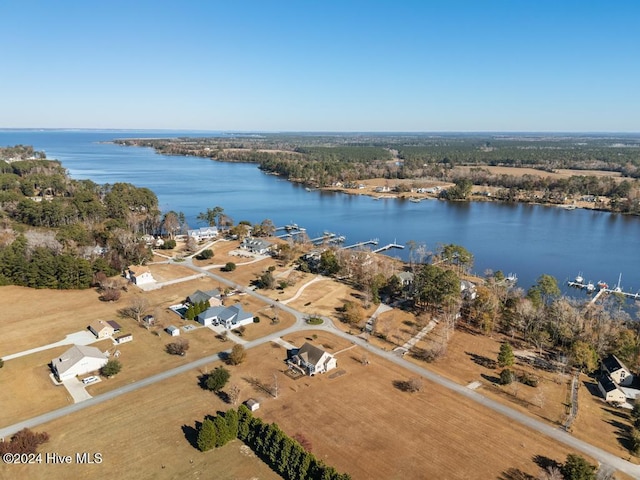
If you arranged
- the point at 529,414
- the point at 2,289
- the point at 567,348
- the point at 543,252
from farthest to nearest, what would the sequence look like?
the point at 543,252 < the point at 2,289 < the point at 567,348 < the point at 529,414

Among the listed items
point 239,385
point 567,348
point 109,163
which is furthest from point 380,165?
point 239,385

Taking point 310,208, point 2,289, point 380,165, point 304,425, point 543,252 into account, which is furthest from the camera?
point 380,165

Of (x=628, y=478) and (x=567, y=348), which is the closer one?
(x=628, y=478)

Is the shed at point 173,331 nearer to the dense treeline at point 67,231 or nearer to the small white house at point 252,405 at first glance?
the small white house at point 252,405

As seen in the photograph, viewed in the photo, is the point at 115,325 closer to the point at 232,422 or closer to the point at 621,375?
the point at 232,422

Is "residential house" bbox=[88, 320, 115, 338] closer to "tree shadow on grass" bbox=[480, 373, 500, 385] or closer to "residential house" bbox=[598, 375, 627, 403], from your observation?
"tree shadow on grass" bbox=[480, 373, 500, 385]

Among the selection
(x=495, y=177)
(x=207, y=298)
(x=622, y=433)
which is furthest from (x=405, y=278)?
(x=495, y=177)

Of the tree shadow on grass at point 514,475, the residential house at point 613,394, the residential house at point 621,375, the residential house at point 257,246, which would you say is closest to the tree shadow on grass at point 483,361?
the residential house at point 613,394

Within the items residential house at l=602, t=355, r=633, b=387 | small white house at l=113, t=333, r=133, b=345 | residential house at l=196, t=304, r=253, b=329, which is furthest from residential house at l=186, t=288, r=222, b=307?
residential house at l=602, t=355, r=633, b=387

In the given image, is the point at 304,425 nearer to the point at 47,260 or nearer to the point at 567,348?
the point at 567,348
